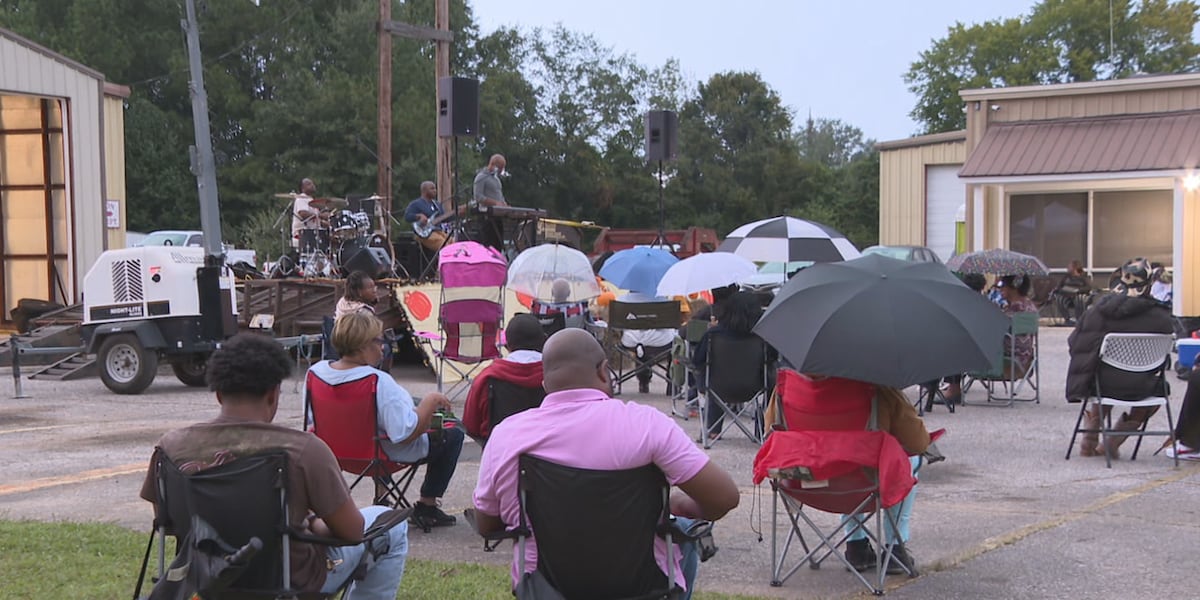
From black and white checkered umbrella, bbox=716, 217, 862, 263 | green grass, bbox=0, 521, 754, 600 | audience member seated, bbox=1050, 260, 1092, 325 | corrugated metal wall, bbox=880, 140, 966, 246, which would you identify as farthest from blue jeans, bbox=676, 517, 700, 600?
corrugated metal wall, bbox=880, 140, 966, 246

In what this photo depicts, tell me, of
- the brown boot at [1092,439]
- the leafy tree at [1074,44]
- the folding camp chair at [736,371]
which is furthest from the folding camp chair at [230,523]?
the leafy tree at [1074,44]

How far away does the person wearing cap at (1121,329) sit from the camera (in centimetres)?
838

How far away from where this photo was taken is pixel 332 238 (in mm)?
18156

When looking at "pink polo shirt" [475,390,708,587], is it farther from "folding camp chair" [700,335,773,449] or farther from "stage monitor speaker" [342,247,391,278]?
"stage monitor speaker" [342,247,391,278]

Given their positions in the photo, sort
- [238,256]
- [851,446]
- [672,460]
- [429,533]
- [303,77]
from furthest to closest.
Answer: [303,77] → [238,256] → [429,533] → [851,446] → [672,460]

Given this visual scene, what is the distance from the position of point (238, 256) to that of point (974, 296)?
71.3ft

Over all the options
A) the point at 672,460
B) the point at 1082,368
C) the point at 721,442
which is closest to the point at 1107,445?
the point at 1082,368

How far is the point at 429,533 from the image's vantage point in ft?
21.1

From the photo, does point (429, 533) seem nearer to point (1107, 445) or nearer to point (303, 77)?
point (1107, 445)

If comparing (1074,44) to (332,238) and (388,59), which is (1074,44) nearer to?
(388,59)

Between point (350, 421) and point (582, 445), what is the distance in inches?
96.1

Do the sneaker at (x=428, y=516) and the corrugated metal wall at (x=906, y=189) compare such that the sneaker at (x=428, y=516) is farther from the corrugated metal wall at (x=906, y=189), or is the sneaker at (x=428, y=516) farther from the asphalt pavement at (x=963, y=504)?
the corrugated metal wall at (x=906, y=189)

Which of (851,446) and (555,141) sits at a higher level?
(555,141)

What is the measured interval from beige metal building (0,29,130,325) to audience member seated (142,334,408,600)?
16.5 meters
